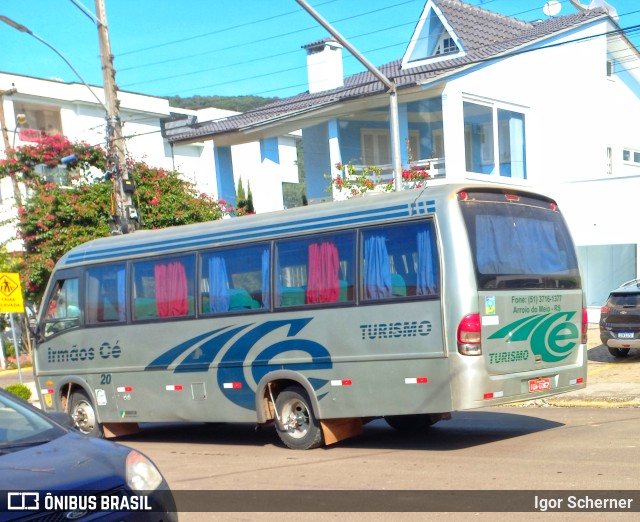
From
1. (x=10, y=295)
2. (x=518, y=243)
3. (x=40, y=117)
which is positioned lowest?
(x=10, y=295)

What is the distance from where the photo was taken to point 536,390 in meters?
10.2

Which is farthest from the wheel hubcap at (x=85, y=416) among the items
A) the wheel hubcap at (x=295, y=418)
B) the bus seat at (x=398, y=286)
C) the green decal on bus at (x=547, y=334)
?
the green decal on bus at (x=547, y=334)

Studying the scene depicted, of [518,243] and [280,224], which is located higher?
[280,224]

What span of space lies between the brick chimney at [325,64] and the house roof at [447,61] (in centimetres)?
57

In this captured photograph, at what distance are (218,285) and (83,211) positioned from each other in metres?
14.9

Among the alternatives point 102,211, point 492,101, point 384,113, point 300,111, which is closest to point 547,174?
→ point 492,101

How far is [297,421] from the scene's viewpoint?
443 inches

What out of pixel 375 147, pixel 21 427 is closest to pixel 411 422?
pixel 21 427

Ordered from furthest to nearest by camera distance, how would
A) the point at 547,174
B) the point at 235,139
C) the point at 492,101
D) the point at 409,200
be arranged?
the point at 235,139, the point at 547,174, the point at 492,101, the point at 409,200

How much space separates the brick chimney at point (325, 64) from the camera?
30062 millimetres

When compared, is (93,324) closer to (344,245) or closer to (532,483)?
(344,245)

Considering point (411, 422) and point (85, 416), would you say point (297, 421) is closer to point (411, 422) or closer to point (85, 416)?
point (411, 422)

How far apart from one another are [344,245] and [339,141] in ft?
52.5

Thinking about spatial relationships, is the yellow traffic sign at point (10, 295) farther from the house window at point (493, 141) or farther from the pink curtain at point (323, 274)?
the house window at point (493, 141)
